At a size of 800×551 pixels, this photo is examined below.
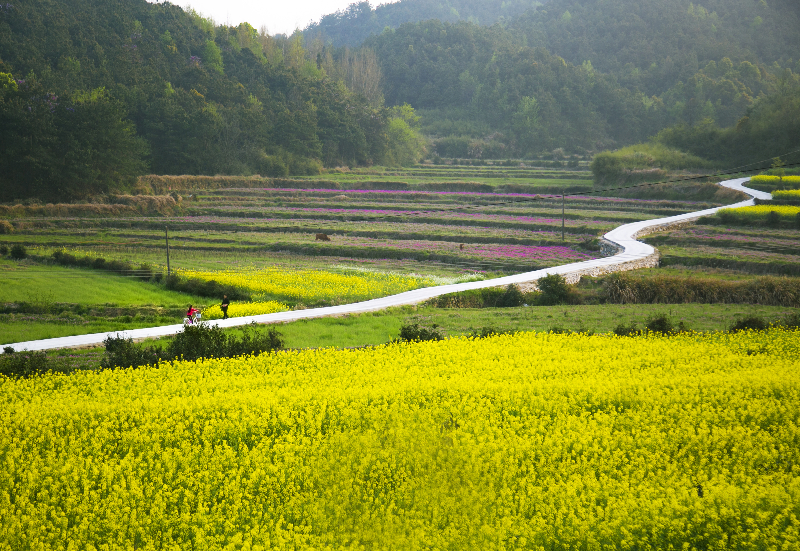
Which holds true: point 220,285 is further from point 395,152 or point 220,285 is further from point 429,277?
point 395,152

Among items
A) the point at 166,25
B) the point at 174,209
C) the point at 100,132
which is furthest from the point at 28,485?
the point at 166,25

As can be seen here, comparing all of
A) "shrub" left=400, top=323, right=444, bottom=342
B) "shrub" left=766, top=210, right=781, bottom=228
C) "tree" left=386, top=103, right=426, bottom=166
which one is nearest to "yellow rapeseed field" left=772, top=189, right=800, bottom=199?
"shrub" left=766, top=210, right=781, bottom=228

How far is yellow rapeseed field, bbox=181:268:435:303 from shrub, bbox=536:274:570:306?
13.7ft

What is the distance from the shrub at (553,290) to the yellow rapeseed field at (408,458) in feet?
33.5

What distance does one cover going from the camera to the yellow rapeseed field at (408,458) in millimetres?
6652

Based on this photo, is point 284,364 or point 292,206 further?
point 292,206

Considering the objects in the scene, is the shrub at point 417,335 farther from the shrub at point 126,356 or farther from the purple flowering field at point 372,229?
the purple flowering field at point 372,229

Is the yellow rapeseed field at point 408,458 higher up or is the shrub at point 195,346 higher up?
the shrub at point 195,346

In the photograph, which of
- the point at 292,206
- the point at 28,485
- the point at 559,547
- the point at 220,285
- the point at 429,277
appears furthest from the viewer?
the point at 292,206

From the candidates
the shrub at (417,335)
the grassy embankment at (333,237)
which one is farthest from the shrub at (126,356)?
the shrub at (417,335)

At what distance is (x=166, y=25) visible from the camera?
7669 cm

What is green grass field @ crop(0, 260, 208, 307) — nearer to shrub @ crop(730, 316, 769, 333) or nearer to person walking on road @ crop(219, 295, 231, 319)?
person walking on road @ crop(219, 295, 231, 319)

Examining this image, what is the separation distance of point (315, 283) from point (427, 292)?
4165mm

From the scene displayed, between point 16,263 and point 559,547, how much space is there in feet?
86.4
